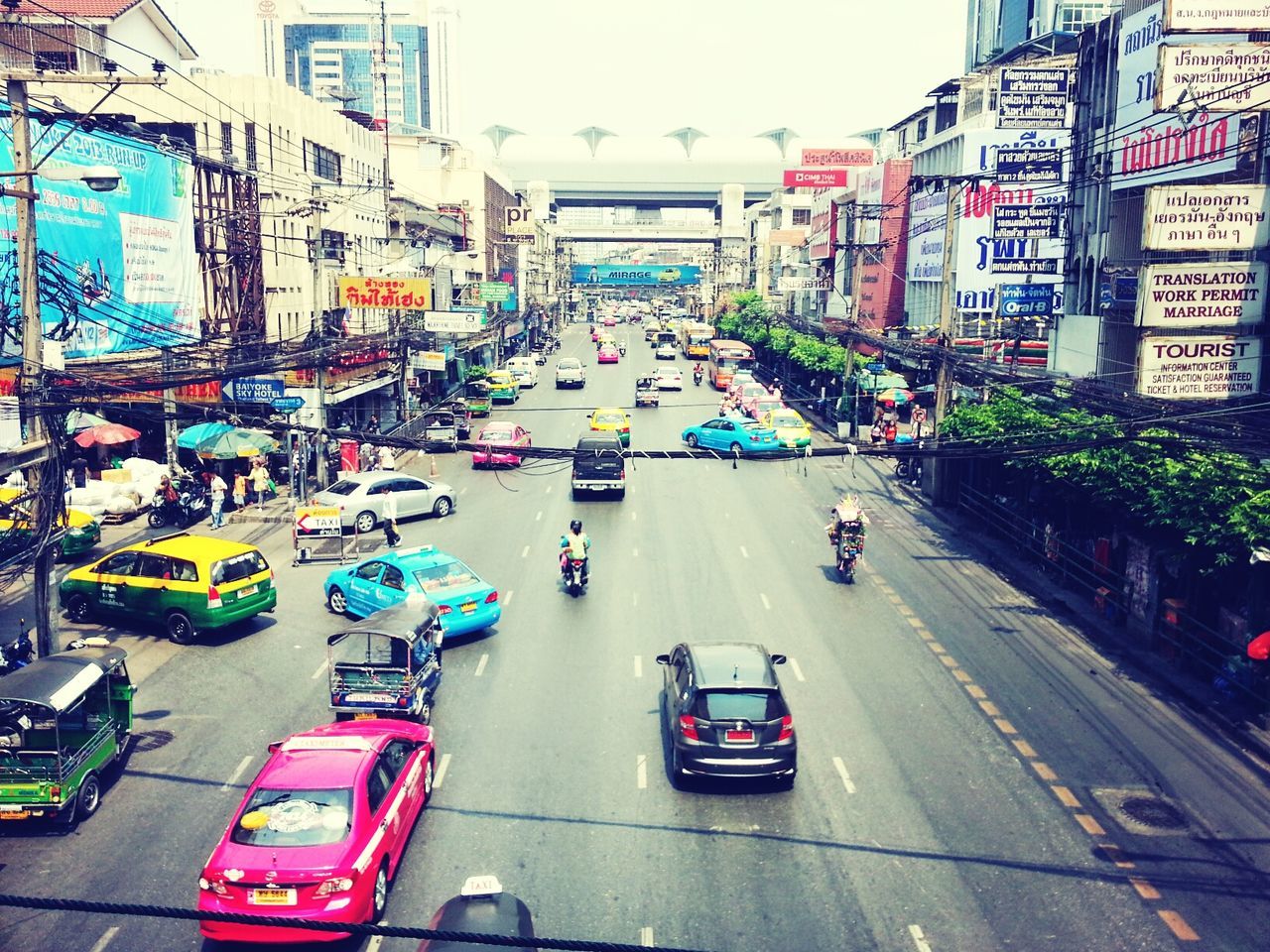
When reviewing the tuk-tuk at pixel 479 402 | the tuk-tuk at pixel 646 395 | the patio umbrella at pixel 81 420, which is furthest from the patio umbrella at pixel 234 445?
the tuk-tuk at pixel 646 395

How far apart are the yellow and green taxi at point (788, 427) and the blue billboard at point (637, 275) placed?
132 metres

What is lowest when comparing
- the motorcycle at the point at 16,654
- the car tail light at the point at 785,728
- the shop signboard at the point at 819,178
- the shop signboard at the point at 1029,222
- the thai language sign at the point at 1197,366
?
the motorcycle at the point at 16,654

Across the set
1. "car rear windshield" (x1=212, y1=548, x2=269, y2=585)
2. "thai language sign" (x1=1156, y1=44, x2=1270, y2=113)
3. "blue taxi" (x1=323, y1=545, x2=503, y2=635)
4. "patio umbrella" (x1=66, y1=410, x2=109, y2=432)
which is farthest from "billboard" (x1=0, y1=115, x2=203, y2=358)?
"thai language sign" (x1=1156, y1=44, x2=1270, y2=113)

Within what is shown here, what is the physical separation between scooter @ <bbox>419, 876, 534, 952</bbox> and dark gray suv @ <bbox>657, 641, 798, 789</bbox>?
16.1 feet

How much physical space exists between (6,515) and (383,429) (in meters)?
24.9

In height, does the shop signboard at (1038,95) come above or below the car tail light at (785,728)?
above

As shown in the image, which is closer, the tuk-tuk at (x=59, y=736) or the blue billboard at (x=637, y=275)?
the tuk-tuk at (x=59, y=736)

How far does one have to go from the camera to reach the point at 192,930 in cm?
1112

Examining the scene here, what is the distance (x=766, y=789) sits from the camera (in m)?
14.3

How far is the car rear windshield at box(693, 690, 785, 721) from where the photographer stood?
14039 millimetres

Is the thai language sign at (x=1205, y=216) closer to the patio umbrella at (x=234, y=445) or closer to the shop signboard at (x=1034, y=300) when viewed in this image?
the shop signboard at (x=1034, y=300)

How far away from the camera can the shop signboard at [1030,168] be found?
3650cm

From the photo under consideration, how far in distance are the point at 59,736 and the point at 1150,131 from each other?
28.0 metres

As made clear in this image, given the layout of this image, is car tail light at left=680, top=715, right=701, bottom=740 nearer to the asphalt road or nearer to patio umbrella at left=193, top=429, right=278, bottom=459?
the asphalt road
